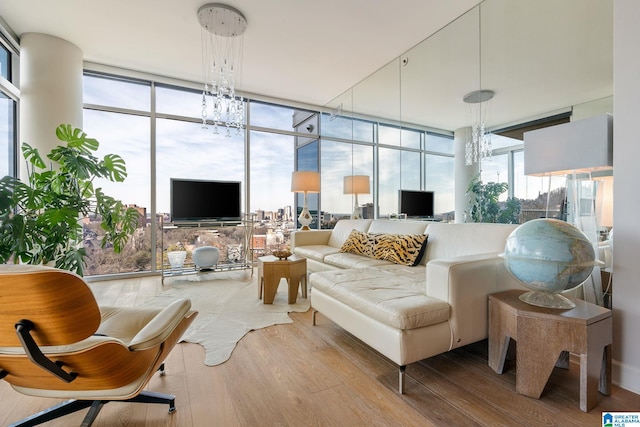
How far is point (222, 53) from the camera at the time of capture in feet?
12.3

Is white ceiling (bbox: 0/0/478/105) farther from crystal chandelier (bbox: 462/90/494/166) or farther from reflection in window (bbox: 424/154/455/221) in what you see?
reflection in window (bbox: 424/154/455/221)

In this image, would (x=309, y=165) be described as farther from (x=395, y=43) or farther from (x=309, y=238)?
(x=395, y=43)

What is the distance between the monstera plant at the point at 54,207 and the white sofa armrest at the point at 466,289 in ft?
9.08

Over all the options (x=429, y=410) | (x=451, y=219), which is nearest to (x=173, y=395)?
(x=429, y=410)

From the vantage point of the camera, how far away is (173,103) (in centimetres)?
452

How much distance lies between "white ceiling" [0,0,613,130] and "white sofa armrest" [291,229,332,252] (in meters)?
2.00

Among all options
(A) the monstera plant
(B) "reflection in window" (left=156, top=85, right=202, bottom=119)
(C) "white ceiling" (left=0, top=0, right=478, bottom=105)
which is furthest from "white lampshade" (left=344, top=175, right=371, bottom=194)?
(A) the monstera plant

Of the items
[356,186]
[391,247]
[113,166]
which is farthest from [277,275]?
[356,186]

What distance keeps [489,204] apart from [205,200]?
363 centimetres

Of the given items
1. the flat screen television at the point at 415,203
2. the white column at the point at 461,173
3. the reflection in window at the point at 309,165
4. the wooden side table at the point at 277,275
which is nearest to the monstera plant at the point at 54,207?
the wooden side table at the point at 277,275

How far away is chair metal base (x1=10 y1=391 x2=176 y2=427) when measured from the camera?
1.27 m

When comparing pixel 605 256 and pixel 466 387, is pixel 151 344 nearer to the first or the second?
pixel 466 387

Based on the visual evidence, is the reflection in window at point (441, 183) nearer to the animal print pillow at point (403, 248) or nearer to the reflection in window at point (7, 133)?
the animal print pillow at point (403, 248)

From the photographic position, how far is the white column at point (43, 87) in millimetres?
3305
